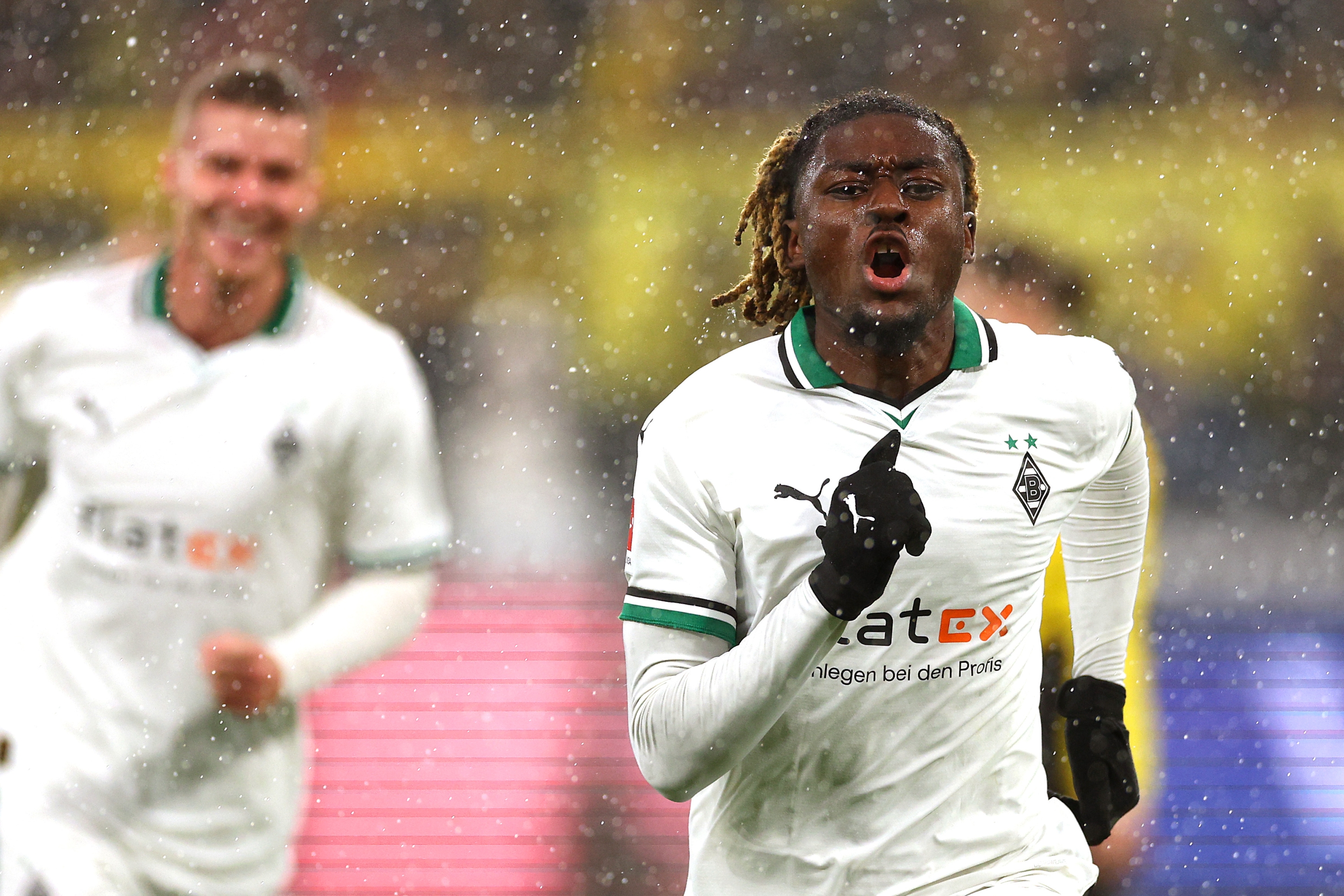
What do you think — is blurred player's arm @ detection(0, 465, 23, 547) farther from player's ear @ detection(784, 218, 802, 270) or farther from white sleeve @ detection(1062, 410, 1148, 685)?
white sleeve @ detection(1062, 410, 1148, 685)

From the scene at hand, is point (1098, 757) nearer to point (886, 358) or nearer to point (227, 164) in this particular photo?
point (886, 358)

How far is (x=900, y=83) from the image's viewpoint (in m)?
9.42

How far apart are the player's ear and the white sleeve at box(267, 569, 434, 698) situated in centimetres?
160

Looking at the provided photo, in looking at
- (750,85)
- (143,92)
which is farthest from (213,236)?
(143,92)

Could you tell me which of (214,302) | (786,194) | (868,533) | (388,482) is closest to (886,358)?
(786,194)

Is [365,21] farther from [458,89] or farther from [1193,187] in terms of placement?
[1193,187]

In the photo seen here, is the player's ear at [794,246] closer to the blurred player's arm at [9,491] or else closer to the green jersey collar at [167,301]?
the green jersey collar at [167,301]

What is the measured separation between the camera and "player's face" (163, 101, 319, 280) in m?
3.66

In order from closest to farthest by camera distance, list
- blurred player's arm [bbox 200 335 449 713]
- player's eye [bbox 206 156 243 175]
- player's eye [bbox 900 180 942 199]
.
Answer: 1. player's eye [bbox 900 180 942 199]
2. blurred player's arm [bbox 200 335 449 713]
3. player's eye [bbox 206 156 243 175]

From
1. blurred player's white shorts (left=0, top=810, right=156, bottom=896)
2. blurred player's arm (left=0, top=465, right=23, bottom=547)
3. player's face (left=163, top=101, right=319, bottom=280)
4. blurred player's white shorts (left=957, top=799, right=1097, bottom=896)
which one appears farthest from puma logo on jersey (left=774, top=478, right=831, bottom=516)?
blurred player's arm (left=0, top=465, right=23, bottom=547)

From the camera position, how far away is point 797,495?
1.82 m

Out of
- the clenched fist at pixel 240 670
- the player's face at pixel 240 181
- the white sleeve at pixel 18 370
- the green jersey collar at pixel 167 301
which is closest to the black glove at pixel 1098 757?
the clenched fist at pixel 240 670

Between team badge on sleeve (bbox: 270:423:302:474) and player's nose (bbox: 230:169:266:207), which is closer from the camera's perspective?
team badge on sleeve (bbox: 270:423:302:474)

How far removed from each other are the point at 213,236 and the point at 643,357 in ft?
17.0
